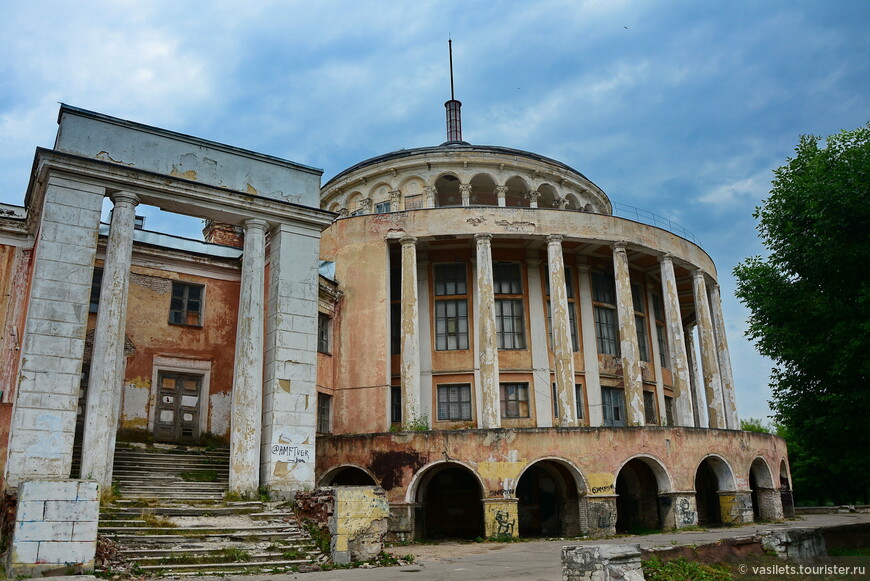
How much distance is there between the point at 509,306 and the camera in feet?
84.6

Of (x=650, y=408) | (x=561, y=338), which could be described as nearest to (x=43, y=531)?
(x=561, y=338)

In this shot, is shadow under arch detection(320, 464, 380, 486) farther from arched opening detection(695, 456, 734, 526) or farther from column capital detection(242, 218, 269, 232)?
arched opening detection(695, 456, 734, 526)

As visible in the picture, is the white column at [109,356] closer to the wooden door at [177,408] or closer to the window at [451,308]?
the wooden door at [177,408]

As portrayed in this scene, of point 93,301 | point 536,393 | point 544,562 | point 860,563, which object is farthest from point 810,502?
point 93,301

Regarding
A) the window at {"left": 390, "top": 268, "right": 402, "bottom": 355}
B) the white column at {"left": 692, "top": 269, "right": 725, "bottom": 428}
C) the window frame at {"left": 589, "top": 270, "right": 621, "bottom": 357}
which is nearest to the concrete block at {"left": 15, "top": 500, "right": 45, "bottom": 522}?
the window at {"left": 390, "top": 268, "right": 402, "bottom": 355}

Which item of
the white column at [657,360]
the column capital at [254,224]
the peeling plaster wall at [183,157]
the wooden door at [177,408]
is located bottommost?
the wooden door at [177,408]

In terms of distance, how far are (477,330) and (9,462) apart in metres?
14.9

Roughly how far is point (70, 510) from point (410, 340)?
12523 millimetres

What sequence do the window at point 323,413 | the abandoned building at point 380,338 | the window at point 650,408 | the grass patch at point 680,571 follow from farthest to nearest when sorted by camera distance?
the window at point 650,408
the window at point 323,413
the abandoned building at point 380,338
the grass patch at point 680,571

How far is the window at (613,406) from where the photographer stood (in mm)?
25844

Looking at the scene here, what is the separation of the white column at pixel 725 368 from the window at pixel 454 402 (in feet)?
34.4

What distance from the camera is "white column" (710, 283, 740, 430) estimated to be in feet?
91.1

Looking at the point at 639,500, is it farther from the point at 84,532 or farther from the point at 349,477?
the point at 84,532

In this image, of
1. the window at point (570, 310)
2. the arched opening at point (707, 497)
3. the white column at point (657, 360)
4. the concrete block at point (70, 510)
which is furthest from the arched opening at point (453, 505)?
the concrete block at point (70, 510)
